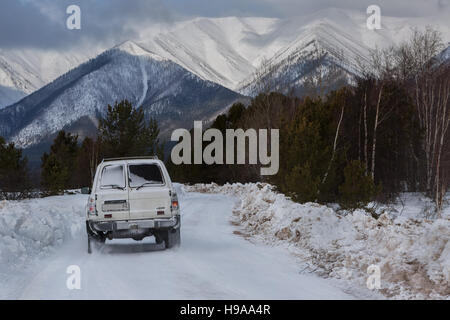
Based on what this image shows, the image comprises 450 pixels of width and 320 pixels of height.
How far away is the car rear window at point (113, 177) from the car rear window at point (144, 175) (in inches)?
8.7

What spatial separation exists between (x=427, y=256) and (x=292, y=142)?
56.9 feet

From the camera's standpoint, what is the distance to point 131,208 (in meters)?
11.8

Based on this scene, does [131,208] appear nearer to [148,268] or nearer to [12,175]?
[148,268]

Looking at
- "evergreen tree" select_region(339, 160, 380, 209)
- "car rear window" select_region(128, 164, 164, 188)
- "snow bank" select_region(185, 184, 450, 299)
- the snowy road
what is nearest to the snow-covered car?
"car rear window" select_region(128, 164, 164, 188)

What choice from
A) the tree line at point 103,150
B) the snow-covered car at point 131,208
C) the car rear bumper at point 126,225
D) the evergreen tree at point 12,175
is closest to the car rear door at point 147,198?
the snow-covered car at point 131,208

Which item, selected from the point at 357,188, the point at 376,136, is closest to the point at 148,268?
the point at 357,188

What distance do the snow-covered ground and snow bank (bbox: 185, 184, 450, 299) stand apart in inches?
21.4

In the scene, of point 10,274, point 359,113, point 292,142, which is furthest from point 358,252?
point 359,113

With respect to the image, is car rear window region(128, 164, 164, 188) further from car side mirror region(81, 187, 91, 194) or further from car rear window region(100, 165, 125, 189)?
car side mirror region(81, 187, 91, 194)

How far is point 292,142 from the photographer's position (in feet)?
83.9

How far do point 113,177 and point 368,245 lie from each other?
583 cm

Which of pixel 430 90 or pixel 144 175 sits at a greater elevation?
pixel 430 90

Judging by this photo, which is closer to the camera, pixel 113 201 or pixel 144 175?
pixel 113 201
